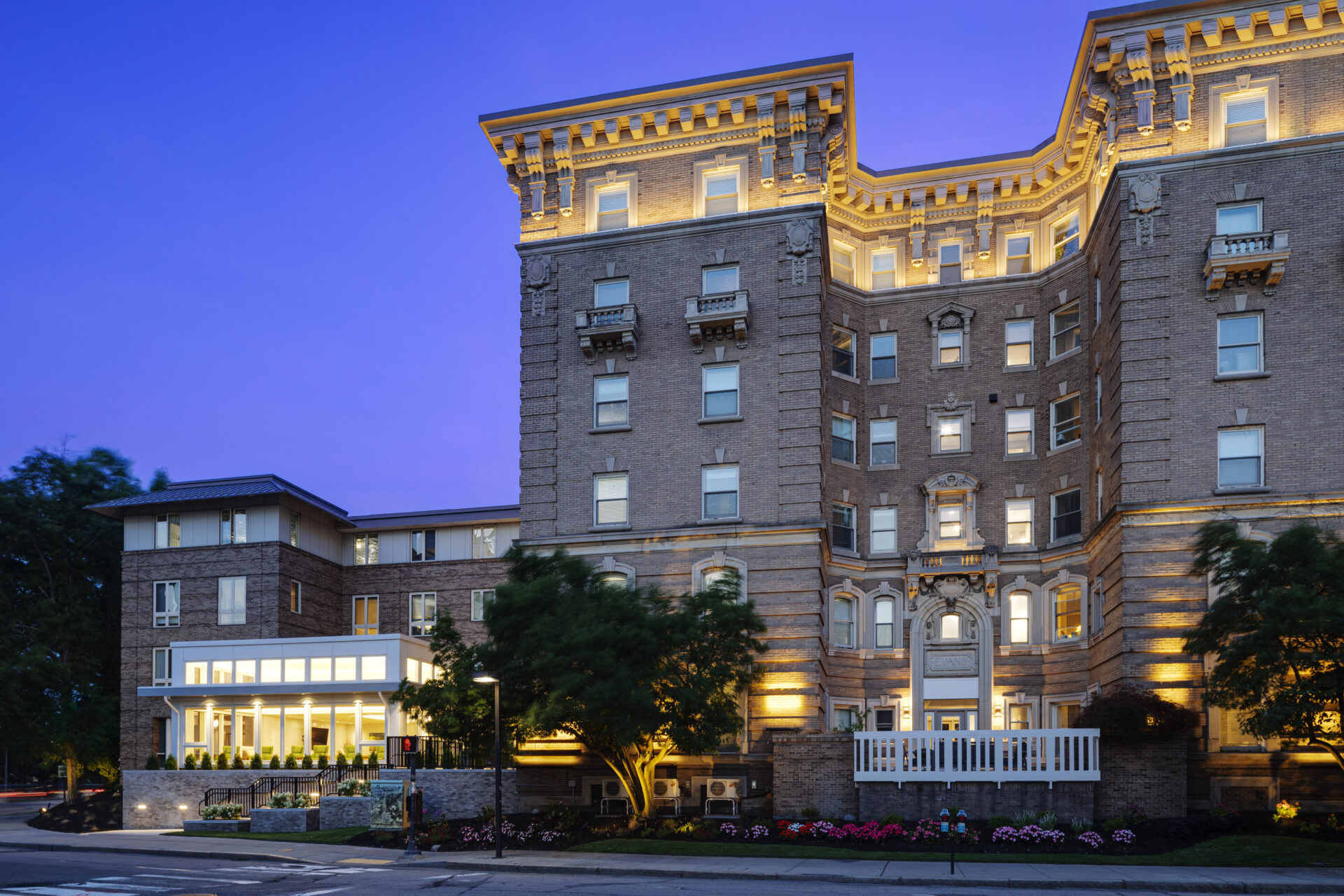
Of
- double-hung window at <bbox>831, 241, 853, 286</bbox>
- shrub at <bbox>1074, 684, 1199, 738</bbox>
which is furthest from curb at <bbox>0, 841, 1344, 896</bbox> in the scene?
double-hung window at <bbox>831, 241, 853, 286</bbox>

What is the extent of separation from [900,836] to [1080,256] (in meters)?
21.2

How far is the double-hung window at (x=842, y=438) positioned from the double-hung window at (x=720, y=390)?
4.59 meters

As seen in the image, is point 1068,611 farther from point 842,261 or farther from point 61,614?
point 61,614

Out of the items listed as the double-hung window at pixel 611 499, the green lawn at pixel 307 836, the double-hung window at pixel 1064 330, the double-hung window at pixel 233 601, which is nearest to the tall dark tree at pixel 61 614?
the double-hung window at pixel 233 601

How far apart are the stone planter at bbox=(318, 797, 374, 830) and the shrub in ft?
70.0

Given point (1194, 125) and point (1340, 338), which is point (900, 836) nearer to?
point (1340, 338)

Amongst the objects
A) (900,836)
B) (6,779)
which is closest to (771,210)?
(900,836)

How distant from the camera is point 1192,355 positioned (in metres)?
32.2

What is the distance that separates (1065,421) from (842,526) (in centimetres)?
850

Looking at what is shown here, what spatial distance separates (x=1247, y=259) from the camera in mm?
31250

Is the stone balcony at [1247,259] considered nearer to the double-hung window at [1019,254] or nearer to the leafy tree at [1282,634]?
the double-hung window at [1019,254]

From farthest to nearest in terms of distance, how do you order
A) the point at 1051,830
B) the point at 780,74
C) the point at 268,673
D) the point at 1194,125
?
the point at 268,673, the point at 780,74, the point at 1194,125, the point at 1051,830

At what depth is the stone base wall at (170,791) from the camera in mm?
39062

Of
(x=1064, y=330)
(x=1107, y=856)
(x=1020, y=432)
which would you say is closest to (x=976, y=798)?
(x=1107, y=856)
